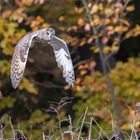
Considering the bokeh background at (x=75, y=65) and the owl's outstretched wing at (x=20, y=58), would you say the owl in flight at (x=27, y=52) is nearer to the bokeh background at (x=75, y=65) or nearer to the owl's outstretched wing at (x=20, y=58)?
the owl's outstretched wing at (x=20, y=58)

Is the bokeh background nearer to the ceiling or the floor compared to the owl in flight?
nearer to the floor

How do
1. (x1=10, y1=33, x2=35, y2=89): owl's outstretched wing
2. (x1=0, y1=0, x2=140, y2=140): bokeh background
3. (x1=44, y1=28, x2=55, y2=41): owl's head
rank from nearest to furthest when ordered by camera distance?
(x1=10, y1=33, x2=35, y2=89): owl's outstretched wing → (x1=44, y1=28, x2=55, y2=41): owl's head → (x1=0, y1=0, x2=140, y2=140): bokeh background

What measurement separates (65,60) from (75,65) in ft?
9.54

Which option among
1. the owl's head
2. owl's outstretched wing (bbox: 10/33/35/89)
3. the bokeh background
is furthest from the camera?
the bokeh background

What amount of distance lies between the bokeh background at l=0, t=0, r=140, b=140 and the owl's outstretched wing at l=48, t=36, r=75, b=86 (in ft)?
6.81

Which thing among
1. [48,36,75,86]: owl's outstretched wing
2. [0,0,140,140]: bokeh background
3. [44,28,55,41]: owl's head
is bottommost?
[0,0,140,140]: bokeh background

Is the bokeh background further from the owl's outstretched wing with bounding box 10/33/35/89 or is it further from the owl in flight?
the owl's outstretched wing with bounding box 10/33/35/89

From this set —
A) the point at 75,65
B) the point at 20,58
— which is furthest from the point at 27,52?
the point at 75,65

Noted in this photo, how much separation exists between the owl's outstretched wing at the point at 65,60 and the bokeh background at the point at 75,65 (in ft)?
6.81

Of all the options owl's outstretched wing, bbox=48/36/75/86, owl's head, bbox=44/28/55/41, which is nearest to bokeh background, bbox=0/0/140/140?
owl's outstretched wing, bbox=48/36/75/86

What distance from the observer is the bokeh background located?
540 cm

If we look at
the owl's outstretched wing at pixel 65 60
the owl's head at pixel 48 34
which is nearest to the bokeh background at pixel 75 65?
the owl's outstretched wing at pixel 65 60

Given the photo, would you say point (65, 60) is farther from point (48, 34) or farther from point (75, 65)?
point (75, 65)

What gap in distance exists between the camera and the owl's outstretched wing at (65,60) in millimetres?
3023
